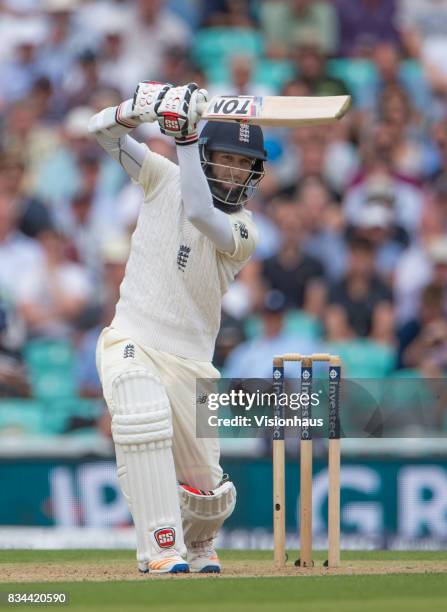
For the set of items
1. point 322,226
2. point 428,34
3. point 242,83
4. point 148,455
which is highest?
point 428,34

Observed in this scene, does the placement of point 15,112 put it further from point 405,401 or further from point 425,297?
point 405,401

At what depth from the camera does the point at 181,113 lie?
5.88m

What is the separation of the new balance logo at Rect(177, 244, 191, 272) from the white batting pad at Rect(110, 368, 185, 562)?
48 cm

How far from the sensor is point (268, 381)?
6742mm

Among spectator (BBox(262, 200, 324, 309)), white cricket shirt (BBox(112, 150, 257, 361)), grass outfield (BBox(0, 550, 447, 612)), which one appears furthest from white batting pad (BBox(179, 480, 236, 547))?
spectator (BBox(262, 200, 324, 309))

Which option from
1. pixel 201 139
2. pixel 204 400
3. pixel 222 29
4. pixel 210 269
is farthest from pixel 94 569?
pixel 222 29

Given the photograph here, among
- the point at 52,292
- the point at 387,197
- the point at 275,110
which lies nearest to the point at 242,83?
the point at 387,197

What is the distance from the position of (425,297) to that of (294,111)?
450cm

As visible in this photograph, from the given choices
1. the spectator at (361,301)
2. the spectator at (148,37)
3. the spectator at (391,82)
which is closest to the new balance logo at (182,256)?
the spectator at (361,301)

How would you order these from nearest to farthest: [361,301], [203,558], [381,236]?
[203,558] < [361,301] < [381,236]

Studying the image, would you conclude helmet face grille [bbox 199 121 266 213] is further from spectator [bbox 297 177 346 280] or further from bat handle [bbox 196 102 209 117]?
spectator [bbox 297 177 346 280]

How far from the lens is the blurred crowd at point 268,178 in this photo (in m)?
10.2

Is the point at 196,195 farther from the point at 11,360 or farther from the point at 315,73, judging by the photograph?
the point at 315,73

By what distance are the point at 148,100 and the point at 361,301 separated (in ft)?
A: 15.0
